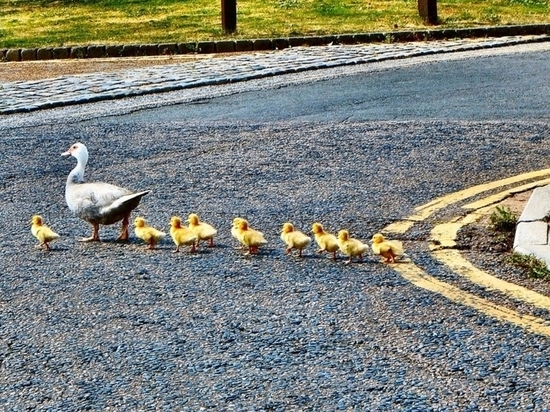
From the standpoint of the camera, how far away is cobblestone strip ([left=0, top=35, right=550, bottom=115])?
12688 mm

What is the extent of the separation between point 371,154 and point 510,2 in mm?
14408

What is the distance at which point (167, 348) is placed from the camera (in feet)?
15.3

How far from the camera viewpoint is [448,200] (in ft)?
23.7

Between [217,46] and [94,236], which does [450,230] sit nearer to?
[94,236]

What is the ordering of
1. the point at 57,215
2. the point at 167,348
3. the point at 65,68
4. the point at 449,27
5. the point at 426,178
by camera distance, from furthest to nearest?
the point at 449,27, the point at 65,68, the point at 426,178, the point at 57,215, the point at 167,348

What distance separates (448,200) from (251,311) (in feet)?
8.11

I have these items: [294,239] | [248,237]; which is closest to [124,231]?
[248,237]

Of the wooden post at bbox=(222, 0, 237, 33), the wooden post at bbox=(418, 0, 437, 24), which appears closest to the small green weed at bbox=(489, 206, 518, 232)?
the wooden post at bbox=(222, 0, 237, 33)

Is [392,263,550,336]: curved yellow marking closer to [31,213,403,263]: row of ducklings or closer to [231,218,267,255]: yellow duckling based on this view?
A: [31,213,403,263]: row of ducklings

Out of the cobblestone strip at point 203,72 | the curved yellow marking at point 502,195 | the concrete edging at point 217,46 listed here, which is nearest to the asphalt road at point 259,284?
the curved yellow marking at point 502,195

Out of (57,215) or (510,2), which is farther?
(510,2)

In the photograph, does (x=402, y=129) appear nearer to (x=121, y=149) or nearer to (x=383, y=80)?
(x=121, y=149)

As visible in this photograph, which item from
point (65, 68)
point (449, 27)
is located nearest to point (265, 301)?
point (65, 68)

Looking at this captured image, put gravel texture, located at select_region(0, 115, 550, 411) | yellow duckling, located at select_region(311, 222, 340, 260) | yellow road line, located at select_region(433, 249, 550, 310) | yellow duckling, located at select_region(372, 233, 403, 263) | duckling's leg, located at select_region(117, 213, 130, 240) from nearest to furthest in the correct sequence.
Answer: gravel texture, located at select_region(0, 115, 550, 411) < yellow road line, located at select_region(433, 249, 550, 310) < yellow duckling, located at select_region(372, 233, 403, 263) < yellow duckling, located at select_region(311, 222, 340, 260) < duckling's leg, located at select_region(117, 213, 130, 240)
